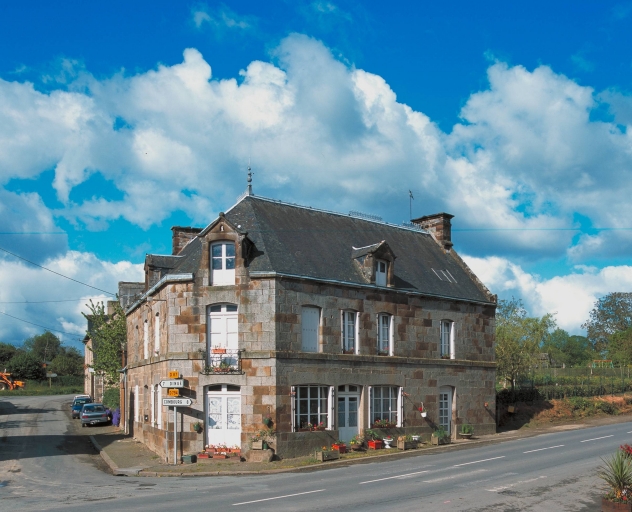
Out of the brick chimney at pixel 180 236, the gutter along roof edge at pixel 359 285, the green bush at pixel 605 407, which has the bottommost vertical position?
the green bush at pixel 605 407

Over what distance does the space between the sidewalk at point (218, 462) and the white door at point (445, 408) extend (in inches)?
35.1

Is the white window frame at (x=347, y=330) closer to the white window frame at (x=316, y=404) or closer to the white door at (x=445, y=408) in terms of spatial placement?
the white window frame at (x=316, y=404)

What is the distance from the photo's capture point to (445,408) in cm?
3108

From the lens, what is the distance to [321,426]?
25.7 metres

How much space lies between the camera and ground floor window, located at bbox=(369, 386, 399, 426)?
27766 millimetres

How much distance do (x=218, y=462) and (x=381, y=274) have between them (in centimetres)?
1044

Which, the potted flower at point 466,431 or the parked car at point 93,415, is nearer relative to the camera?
the potted flower at point 466,431

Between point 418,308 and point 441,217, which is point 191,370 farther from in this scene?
point 441,217

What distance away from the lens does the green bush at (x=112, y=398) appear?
45997 mm

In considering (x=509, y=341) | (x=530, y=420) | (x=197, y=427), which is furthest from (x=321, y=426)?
(x=509, y=341)

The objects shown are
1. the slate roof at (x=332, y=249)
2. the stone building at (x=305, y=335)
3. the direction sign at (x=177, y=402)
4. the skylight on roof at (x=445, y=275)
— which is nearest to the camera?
the direction sign at (x=177, y=402)

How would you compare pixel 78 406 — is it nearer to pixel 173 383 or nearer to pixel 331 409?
pixel 173 383

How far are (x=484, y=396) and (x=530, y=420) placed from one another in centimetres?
570

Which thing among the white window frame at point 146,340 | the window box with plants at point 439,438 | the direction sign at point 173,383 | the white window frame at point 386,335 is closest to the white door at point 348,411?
the white window frame at point 386,335
